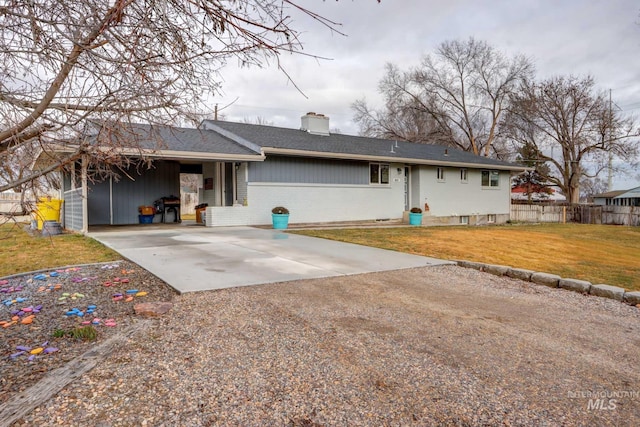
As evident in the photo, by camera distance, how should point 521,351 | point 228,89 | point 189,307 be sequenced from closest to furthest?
1. point 228,89
2. point 521,351
3. point 189,307

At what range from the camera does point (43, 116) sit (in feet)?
7.62

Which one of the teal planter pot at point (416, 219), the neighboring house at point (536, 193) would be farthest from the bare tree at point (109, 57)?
the neighboring house at point (536, 193)

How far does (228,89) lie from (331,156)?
12.1 meters

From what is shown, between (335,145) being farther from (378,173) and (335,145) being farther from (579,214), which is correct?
(579,214)

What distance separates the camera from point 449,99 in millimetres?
33469

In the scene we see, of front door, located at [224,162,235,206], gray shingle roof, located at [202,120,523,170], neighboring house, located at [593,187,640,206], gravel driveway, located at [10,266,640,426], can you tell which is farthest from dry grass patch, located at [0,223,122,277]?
neighboring house, located at [593,187,640,206]

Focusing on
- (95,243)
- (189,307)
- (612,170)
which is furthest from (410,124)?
(189,307)

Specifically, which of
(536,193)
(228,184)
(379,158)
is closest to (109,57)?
(228,184)

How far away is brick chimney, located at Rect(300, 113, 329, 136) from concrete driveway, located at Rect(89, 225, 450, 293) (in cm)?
982

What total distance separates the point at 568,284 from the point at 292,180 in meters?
10.5

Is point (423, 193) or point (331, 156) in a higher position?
point (331, 156)

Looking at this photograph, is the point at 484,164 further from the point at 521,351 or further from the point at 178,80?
the point at 178,80

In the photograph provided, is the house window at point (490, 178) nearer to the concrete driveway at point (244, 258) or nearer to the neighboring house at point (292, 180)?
the neighboring house at point (292, 180)

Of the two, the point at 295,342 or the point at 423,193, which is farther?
the point at 423,193
